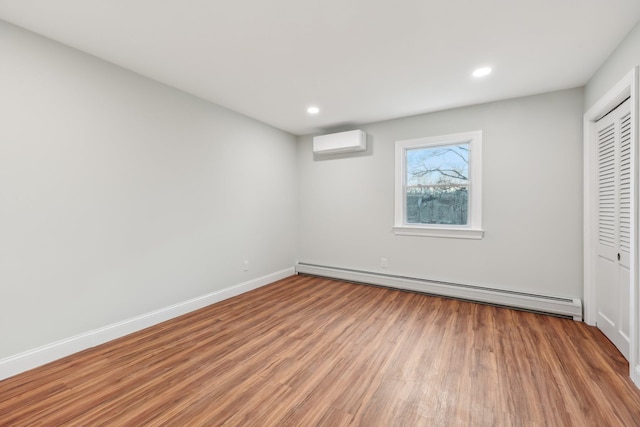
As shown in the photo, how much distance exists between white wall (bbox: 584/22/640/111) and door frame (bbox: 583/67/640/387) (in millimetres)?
87

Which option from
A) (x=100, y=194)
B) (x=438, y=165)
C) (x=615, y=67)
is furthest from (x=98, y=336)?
(x=615, y=67)

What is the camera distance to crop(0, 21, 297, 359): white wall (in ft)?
6.75

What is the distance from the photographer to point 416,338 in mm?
2605

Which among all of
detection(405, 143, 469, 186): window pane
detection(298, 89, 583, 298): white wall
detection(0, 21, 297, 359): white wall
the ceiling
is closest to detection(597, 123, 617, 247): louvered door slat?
detection(298, 89, 583, 298): white wall

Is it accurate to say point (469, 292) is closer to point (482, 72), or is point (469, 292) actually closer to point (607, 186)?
point (607, 186)

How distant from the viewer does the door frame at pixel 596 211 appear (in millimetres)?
1920

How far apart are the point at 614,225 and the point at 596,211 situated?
457 millimetres

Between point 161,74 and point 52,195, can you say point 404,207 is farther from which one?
point 52,195

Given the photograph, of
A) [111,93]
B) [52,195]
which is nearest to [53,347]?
[52,195]

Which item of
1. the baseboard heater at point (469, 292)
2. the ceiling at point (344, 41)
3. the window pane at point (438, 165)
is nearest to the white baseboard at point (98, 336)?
the baseboard heater at point (469, 292)

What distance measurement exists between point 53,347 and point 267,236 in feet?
8.84

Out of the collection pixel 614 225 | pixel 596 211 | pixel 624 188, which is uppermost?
pixel 624 188

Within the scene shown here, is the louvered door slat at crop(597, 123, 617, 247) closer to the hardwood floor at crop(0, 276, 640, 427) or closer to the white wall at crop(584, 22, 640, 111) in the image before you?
the white wall at crop(584, 22, 640, 111)

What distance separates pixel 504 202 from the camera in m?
3.45
